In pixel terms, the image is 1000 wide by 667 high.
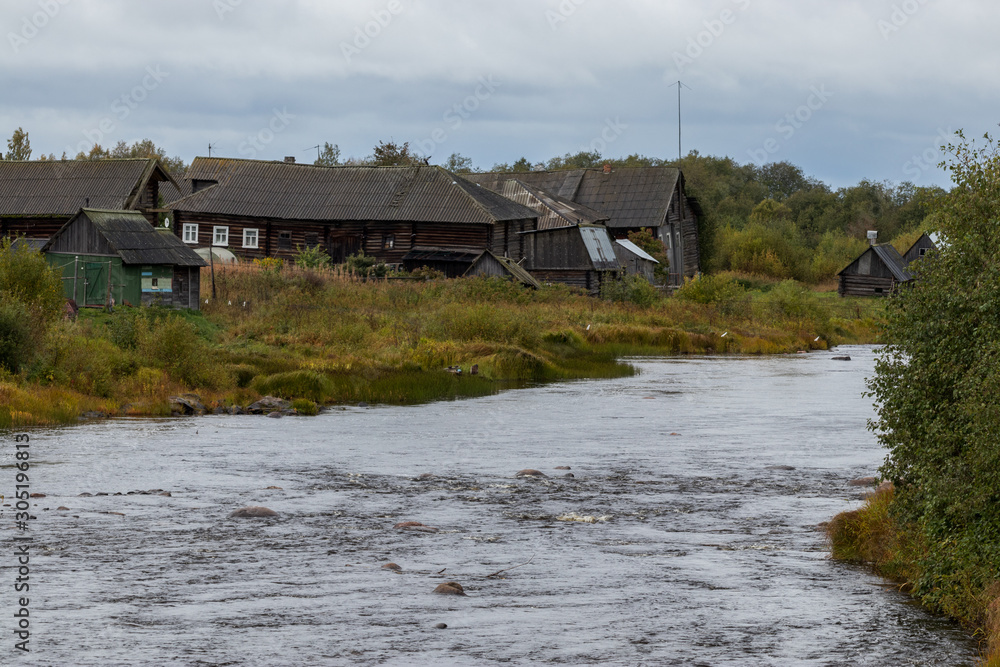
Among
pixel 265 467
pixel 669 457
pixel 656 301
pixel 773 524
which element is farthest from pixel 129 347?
pixel 656 301

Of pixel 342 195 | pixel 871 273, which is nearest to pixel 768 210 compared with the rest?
pixel 871 273

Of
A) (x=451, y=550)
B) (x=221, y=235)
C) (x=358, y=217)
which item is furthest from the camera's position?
(x=221, y=235)

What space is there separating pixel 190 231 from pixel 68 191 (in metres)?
9.47

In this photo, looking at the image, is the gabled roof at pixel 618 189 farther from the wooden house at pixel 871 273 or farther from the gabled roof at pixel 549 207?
the wooden house at pixel 871 273

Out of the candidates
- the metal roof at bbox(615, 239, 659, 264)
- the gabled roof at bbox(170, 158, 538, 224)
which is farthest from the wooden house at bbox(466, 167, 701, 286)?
the gabled roof at bbox(170, 158, 538, 224)

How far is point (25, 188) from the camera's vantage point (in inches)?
2100

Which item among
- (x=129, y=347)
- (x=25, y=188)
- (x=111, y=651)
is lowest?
(x=111, y=651)

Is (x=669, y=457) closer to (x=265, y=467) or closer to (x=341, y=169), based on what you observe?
(x=265, y=467)

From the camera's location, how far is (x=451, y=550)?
13.6 meters

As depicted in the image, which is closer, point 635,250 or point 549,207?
point 549,207

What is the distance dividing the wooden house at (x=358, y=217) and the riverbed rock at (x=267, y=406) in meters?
31.1

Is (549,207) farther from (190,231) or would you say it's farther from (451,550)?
(451,550)

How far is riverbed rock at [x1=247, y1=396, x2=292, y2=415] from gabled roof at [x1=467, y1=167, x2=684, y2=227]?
48515 mm

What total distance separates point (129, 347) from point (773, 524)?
18.0 m
